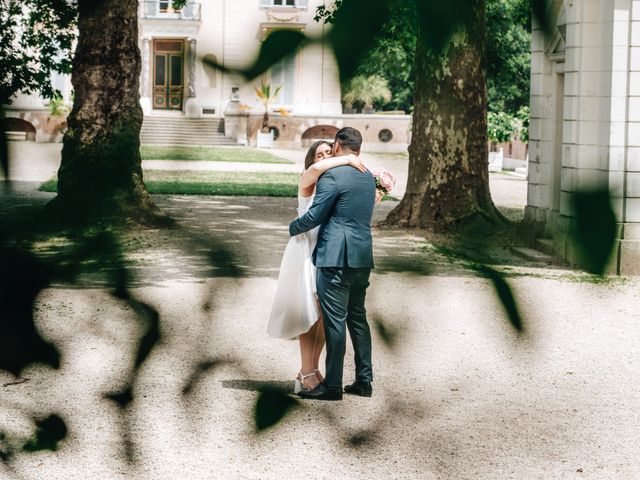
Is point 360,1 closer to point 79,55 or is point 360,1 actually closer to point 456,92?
point 456,92

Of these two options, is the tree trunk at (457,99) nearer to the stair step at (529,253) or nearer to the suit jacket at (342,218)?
the stair step at (529,253)

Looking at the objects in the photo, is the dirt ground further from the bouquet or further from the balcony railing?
the balcony railing

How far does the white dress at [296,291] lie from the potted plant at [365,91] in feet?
15.0

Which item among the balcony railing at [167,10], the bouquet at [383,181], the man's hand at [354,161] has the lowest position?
the bouquet at [383,181]

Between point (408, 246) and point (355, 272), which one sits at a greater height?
point (408, 246)

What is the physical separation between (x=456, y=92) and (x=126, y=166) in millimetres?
332

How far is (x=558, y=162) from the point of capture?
1.34 meters

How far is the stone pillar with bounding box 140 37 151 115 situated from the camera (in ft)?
3.62

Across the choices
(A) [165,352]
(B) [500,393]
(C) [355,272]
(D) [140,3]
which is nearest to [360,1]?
(D) [140,3]

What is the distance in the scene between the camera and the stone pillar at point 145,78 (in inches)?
43.5

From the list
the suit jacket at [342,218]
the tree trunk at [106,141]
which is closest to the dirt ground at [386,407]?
the suit jacket at [342,218]

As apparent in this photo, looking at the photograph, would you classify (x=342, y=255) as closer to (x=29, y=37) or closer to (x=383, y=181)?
(x=383, y=181)

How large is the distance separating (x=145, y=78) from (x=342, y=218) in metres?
3.91

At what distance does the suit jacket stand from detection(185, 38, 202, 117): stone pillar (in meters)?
3.98
